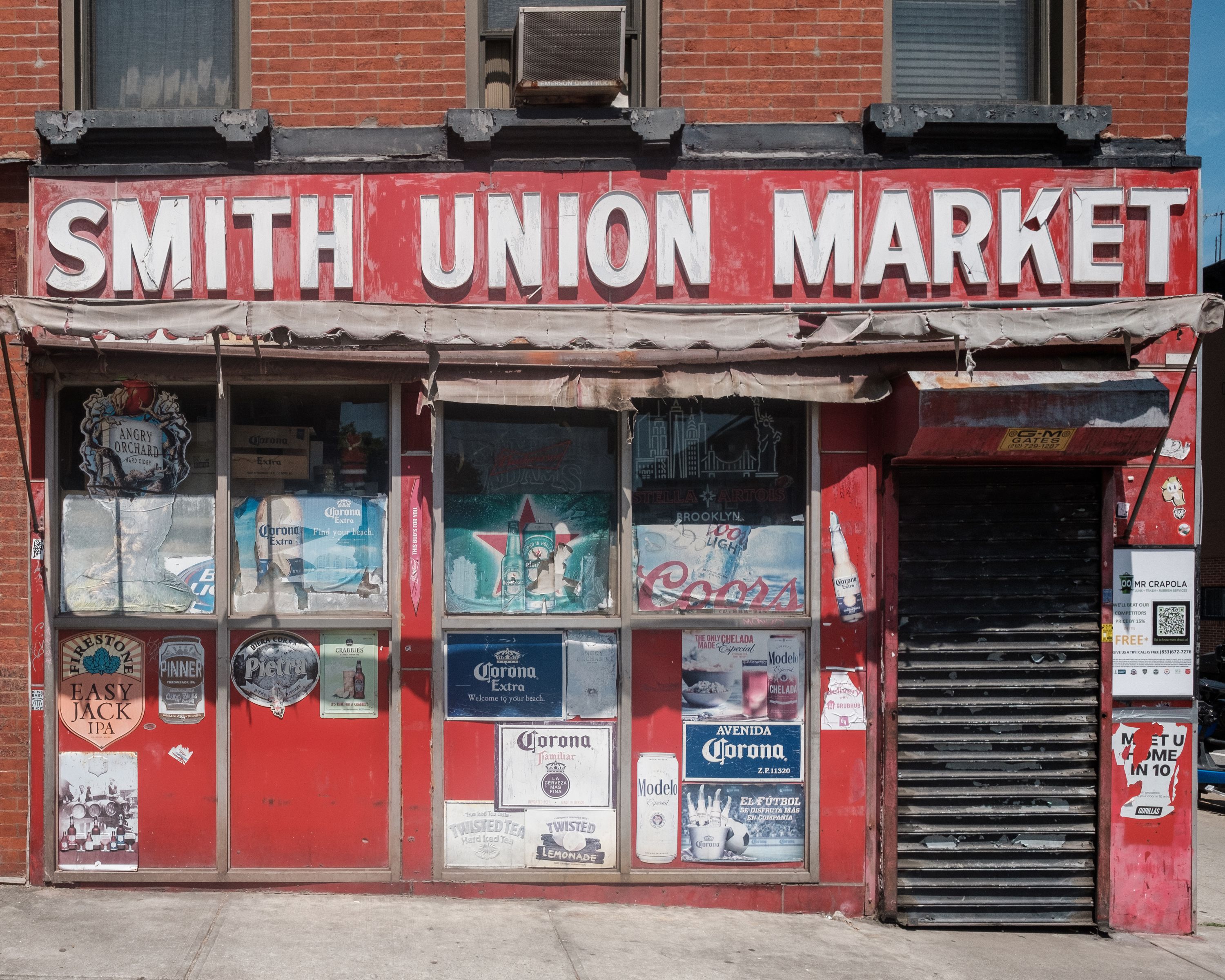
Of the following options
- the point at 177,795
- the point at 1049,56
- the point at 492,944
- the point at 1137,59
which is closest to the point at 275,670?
the point at 177,795

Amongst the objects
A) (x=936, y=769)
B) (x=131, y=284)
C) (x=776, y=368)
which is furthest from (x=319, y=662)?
(x=936, y=769)

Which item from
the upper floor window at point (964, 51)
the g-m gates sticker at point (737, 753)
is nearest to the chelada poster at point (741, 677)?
the g-m gates sticker at point (737, 753)

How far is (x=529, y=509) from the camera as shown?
5.98 meters

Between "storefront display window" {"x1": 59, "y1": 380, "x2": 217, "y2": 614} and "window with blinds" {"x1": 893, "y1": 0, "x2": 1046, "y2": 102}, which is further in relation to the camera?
"window with blinds" {"x1": 893, "y1": 0, "x2": 1046, "y2": 102}

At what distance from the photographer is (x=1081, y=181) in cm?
587

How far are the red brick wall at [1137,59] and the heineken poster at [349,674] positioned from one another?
18.4 ft

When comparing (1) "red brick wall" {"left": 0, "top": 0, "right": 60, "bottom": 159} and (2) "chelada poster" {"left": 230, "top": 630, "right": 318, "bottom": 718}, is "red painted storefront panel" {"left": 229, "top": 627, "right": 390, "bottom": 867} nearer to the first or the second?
(2) "chelada poster" {"left": 230, "top": 630, "right": 318, "bottom": 718}

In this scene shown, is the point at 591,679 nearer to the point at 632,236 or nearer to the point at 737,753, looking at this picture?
the point at 737,753

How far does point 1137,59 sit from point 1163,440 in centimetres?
247

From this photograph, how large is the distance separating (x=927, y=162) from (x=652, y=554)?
2.94 metres

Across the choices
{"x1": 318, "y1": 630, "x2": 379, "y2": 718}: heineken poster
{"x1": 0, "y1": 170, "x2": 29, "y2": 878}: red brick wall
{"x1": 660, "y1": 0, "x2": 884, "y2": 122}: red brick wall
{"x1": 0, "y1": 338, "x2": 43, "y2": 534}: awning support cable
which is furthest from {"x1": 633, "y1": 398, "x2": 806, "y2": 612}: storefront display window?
{"x1": 0, "y1": 170, "x2": 29, "y2": 878}: red brick wall

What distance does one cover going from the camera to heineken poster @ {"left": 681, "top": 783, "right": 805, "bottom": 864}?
19.3 ft

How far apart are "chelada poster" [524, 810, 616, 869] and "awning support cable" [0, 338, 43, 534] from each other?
3.47 m

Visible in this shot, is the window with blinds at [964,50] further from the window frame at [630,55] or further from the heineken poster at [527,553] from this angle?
the heineken poster at [527,553]
